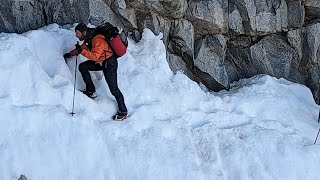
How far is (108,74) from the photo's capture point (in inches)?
458

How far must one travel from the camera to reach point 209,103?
13352 mm

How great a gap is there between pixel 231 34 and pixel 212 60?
120cm

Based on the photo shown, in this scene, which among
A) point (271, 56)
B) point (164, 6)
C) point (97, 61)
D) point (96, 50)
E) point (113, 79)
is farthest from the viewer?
point (271, 56)

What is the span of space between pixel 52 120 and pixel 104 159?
5.34 ft

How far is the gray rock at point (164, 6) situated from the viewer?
1418 centimetres

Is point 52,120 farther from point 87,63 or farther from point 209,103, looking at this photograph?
point 209,103

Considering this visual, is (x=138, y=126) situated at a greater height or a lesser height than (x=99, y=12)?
lesser

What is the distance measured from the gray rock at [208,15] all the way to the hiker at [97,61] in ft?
14.5

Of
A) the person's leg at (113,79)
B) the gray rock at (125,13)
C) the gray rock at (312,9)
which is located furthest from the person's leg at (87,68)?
the gray rock at (312,9)

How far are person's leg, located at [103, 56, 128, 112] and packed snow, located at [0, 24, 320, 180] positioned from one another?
17.5 inches

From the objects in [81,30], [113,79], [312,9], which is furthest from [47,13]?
[312,9]

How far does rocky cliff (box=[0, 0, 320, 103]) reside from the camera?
1456cm

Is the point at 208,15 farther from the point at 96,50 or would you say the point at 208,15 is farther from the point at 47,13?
the point at 47,13

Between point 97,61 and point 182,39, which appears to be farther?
point 182,39
